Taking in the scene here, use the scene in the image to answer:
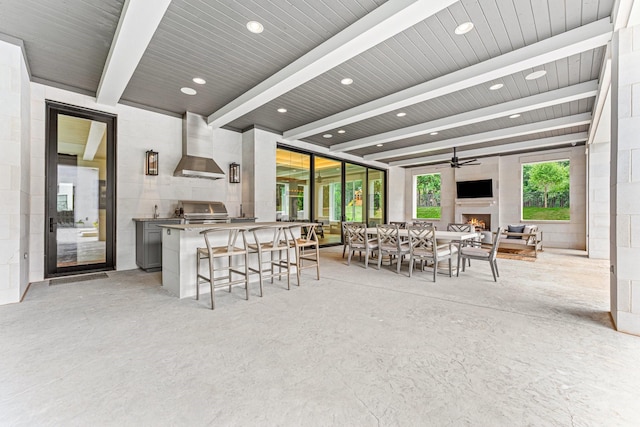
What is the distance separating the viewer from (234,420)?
1.41 meters

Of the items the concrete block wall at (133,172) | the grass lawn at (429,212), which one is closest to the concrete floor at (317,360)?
the concrete block wall at (133,172)

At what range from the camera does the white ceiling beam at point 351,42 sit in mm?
2496

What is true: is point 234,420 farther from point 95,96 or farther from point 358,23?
point 95,96

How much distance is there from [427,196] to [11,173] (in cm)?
1124

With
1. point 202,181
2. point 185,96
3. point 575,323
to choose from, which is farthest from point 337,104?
point 575,323

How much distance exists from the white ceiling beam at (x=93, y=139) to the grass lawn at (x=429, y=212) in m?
10.3

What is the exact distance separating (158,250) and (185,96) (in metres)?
2.76

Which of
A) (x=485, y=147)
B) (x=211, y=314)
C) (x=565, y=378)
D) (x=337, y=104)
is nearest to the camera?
(x=565, y=378)

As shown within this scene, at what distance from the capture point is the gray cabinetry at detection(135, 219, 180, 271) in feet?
15.5

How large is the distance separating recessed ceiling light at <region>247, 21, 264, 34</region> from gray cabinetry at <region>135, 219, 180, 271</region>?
3.45 metres

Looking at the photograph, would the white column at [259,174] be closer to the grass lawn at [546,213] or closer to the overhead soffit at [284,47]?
the overhead soffit at [284,47]

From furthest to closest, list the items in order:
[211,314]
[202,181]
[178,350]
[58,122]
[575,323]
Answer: [202,181]
[58,122]
[211,314]
[575,323]
[178,350]

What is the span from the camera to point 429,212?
11016 millimetres

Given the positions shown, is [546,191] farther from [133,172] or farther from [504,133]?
[133,172]
